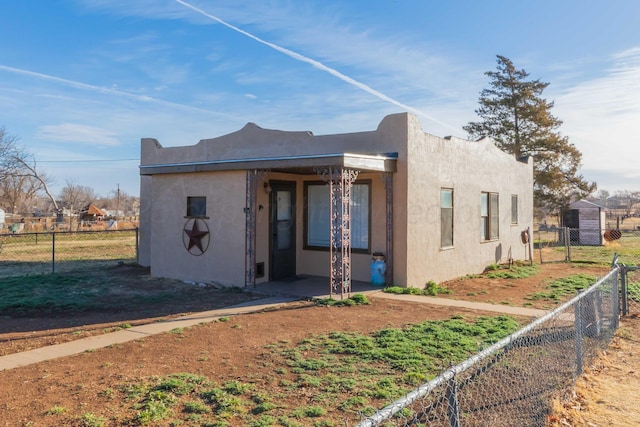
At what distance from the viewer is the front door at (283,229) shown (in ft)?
37.9

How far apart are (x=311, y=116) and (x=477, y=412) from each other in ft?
55.0

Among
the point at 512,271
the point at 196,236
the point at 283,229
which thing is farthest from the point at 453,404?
the point at 512,271

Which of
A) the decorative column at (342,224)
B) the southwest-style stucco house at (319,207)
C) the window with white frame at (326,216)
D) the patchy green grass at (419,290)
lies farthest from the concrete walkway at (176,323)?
the window with white frame at (326,216)

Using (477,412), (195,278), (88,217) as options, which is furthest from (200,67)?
(88,217)

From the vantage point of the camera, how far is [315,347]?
613 centimetres

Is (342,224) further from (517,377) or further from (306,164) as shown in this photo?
(517,377)

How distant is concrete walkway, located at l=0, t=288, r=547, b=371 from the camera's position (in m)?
5.87

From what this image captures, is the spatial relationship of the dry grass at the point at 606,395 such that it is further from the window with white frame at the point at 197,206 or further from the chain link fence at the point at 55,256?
the chain link fence at the point at 55,256

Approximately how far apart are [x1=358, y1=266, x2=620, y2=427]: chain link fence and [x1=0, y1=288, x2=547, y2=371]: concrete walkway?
231cm

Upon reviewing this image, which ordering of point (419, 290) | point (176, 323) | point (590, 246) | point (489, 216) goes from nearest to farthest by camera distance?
point (176, 323), point (419, 290), point (489, 216), point (590, 246)

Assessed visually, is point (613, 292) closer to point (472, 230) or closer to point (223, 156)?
point (472, 230)

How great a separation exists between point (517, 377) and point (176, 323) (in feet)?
17.1

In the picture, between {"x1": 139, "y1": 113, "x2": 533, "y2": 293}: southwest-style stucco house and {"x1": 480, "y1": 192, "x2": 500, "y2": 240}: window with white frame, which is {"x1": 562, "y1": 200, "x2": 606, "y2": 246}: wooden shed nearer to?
{"x1": 480, "y1": 192, "x2": 500, "y2": 240}: window with white frame

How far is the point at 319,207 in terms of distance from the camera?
40.1 feet
